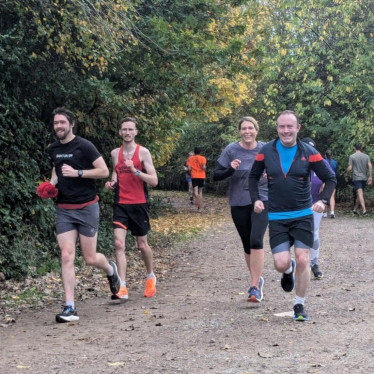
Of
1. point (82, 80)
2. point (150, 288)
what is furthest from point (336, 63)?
point (150, 288)

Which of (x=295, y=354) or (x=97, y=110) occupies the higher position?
(x=97, y=110)

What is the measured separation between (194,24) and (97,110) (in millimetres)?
2943

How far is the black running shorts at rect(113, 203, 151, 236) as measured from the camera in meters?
8.90

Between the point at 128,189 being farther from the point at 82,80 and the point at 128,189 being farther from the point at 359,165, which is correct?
the point at 359,165

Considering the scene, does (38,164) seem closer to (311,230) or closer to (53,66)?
(53,66)

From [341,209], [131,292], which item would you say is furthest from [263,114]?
[131,292]

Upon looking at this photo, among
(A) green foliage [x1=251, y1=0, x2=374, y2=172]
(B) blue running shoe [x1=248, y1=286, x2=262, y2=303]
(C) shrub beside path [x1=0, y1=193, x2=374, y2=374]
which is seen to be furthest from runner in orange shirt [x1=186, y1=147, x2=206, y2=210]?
(B) blue running shoe [x1=248, y1=286, x2=262, y2=303]

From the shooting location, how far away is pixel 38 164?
1193 cm

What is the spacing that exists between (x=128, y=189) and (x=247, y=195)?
60.0 inches

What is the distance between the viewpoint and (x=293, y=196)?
7.04m

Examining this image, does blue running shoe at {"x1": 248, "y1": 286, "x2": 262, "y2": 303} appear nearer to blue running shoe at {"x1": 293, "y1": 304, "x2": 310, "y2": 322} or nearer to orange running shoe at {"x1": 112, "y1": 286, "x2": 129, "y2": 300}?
blue running shoe at {"x1": 293, "y1": 304, "x2": 310, "y2": 322}

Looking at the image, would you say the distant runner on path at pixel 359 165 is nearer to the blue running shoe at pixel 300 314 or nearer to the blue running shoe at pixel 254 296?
the blue running shoe at pixel 254 296

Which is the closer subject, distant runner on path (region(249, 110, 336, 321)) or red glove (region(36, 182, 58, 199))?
distant runner on path (region(249, 110, 336, 321))

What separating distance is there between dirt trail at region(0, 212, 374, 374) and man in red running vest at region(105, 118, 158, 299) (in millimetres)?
781
